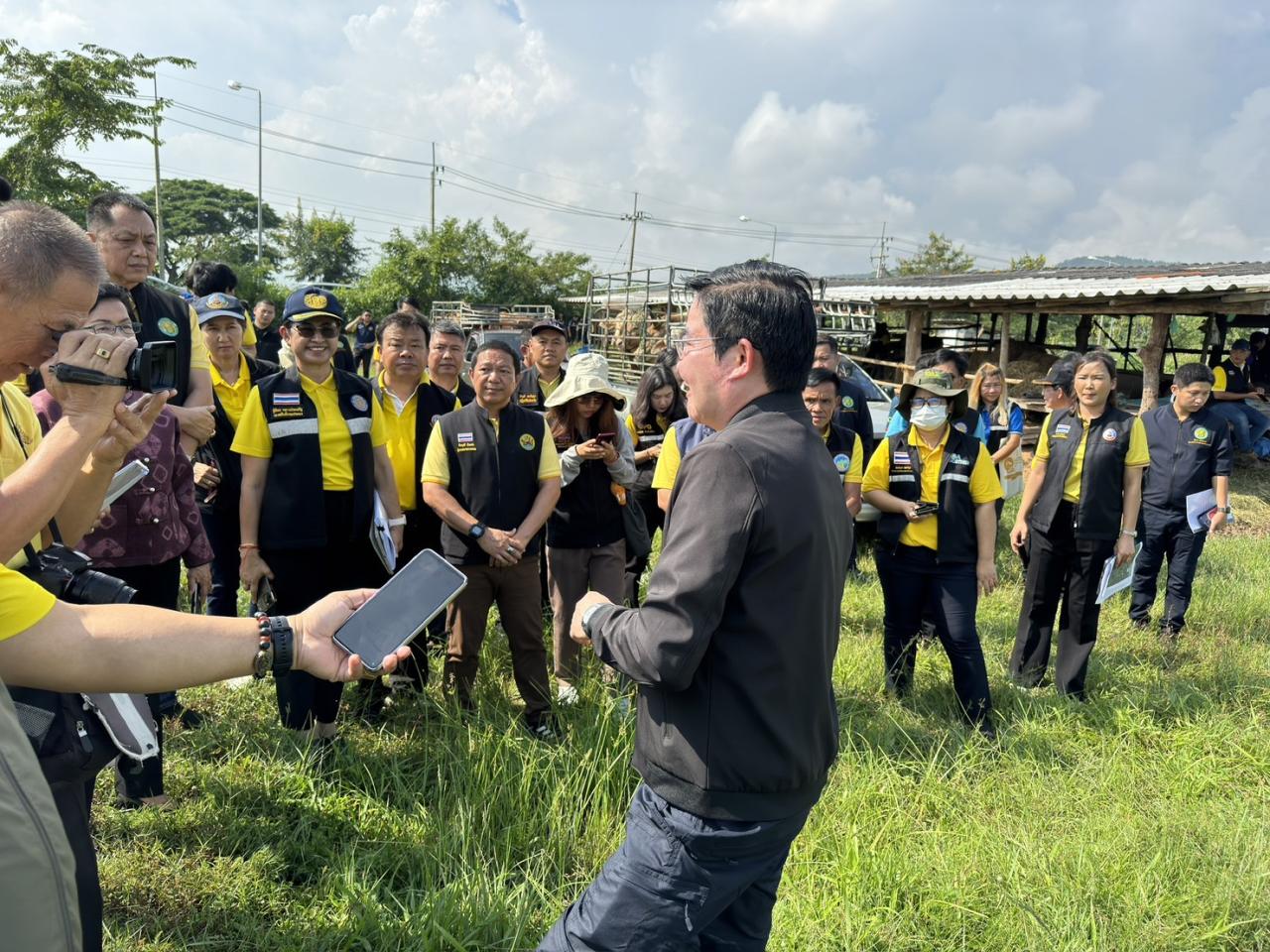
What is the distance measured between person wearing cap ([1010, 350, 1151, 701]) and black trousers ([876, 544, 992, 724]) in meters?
0.83

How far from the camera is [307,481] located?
11.7 ft

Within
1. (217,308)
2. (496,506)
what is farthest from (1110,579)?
(217,308)

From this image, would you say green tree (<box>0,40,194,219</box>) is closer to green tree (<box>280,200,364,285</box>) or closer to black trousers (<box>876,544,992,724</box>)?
black trousers (<box>876,544,992,724</box>)

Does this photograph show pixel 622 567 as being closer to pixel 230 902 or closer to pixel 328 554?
pixel 328 554

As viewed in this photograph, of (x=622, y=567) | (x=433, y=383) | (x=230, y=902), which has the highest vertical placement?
(x=433, y=383)

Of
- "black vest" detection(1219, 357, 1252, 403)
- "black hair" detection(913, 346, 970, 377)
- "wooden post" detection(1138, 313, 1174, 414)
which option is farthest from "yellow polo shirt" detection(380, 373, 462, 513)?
"black vest" detection(1219, 357, 1252, 403)

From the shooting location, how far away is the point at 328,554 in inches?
147

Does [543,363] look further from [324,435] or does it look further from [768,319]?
[768,319]

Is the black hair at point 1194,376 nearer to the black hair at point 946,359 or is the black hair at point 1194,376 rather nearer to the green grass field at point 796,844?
the black hair at point 946,359

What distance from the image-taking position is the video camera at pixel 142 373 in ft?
5.73

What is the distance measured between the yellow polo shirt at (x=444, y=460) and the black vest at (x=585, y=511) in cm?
25

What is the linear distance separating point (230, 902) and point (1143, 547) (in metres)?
6.25

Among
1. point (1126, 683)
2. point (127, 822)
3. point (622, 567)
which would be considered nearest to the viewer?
point (127, 822)

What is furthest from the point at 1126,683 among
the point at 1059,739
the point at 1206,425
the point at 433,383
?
the point at 433,383
